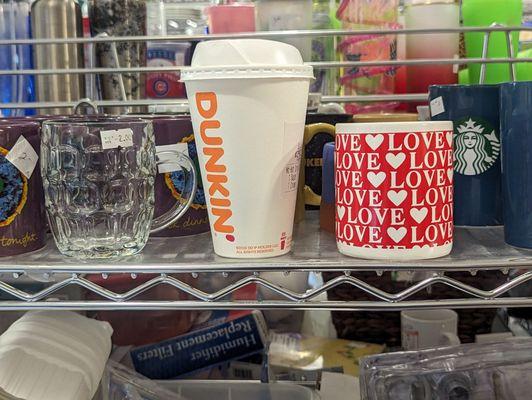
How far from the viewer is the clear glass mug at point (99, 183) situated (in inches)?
22.0

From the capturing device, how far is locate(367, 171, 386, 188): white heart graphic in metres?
0.51

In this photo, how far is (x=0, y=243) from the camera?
0.57 metres

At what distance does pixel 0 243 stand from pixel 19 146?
3.4 inches

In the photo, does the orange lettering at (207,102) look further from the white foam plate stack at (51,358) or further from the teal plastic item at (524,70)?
the teal plastic item at (524,70)

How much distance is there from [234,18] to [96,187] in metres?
0.38

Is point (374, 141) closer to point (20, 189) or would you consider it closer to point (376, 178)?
point (376, 178)

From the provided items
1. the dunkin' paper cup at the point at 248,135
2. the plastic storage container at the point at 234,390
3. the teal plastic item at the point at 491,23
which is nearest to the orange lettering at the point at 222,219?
the dunkin' paper cup at the point at 248,135

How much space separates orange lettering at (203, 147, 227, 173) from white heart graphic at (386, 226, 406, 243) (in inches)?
5.6

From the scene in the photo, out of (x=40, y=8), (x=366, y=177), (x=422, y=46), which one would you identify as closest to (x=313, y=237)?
(x=366, y=177)

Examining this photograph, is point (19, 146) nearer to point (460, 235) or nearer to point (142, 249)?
point (142, 249)

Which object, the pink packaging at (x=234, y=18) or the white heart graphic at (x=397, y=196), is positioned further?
the pink packaging at (x=234, y=18)

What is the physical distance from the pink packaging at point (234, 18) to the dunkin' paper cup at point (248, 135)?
13.1 inches

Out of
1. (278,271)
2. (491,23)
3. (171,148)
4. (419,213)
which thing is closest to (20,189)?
(171,148)

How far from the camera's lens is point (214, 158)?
53 centimetres
